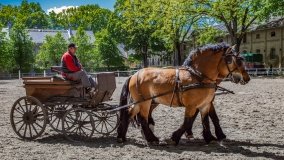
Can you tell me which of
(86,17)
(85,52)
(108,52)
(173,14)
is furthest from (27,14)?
(173,14)

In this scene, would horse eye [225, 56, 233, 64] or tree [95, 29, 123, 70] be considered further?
tree [95, 29, 123, 70]

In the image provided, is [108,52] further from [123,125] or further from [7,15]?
[123,125]

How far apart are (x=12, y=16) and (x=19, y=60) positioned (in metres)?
51.9

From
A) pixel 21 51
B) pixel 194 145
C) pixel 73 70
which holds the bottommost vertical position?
pixel 194 145

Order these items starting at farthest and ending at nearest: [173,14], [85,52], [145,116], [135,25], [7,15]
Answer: [7,15] < [85,52] < [135,25] < [173,14] < [145,116]

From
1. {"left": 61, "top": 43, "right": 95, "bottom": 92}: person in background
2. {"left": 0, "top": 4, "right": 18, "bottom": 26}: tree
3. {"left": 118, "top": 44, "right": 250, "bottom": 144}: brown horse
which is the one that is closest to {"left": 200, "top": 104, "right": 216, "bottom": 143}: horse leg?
{"left": 118, "top": 44, "right": 250, "bottom": 144}: brown horse

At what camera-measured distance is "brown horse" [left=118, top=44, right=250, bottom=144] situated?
26.3 feet

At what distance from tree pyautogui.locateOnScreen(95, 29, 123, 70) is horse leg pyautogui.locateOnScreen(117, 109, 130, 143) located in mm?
59633

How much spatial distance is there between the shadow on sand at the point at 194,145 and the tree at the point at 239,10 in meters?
28.0

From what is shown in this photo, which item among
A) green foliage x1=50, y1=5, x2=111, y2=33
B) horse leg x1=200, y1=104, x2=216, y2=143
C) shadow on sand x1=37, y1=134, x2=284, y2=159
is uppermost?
green foliage x1=50, y1=5, x2=111, y2=33

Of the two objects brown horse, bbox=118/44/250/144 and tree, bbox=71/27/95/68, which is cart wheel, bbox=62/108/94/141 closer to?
brown horse, bbox=118/44/250/144

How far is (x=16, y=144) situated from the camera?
876 cm

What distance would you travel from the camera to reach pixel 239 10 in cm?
3862

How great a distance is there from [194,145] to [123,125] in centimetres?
166
